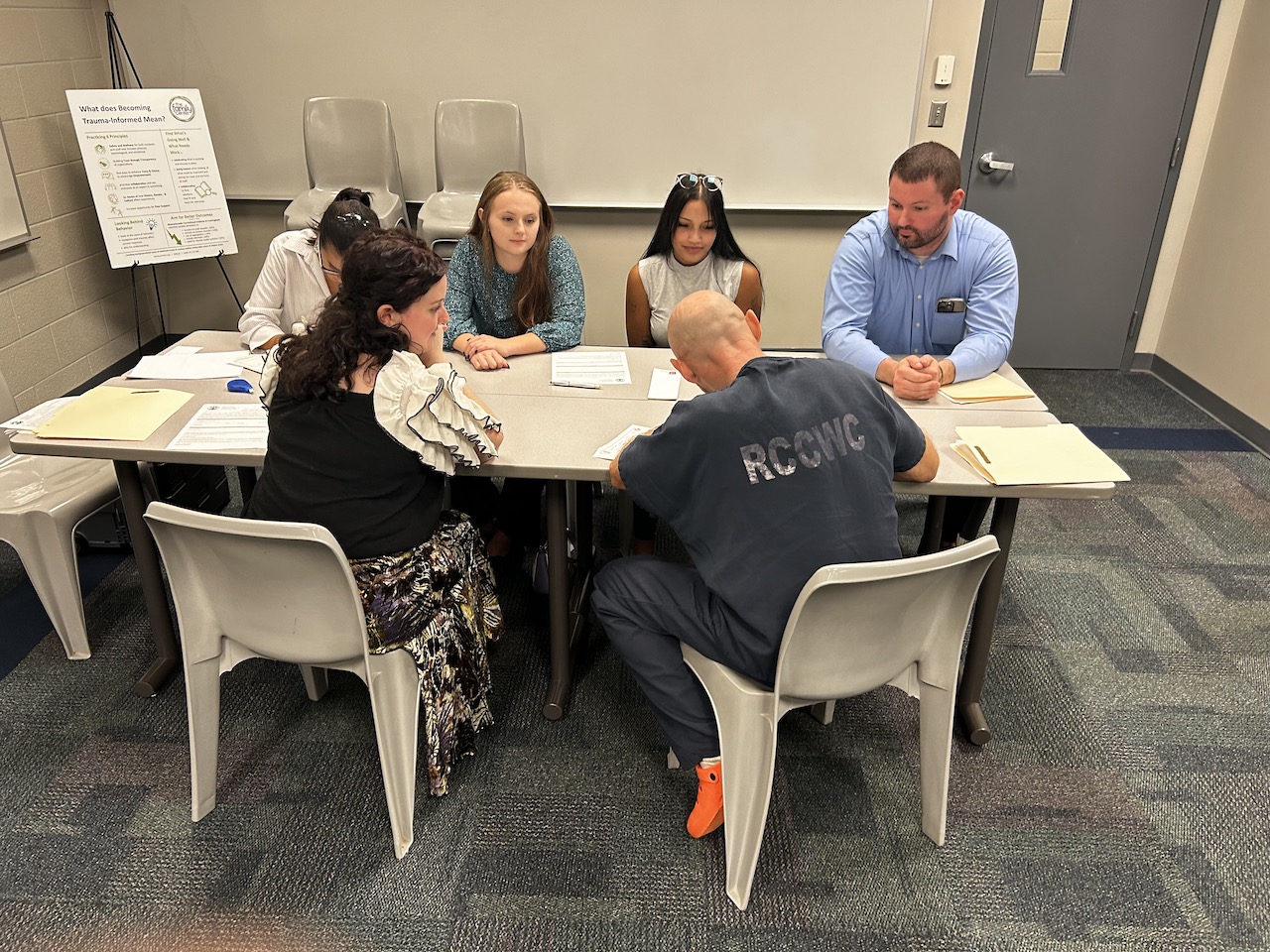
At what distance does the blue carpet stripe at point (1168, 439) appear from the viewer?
3.55 meters

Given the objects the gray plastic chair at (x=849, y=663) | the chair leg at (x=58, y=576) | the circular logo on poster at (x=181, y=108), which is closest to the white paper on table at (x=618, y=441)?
the gray plastic chair at (x=849, y=663)

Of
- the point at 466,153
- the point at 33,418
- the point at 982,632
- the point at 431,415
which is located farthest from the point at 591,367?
the point at 466,153

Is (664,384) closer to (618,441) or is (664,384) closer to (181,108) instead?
(618,441)

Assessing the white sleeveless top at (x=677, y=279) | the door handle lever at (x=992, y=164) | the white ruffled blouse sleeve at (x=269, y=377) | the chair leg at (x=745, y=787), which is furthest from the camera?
the door handle lever at (x=992, y=164)

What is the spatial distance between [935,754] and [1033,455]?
0.64 m

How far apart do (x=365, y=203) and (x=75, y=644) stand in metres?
1.38

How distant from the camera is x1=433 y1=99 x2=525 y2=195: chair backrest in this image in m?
3.86

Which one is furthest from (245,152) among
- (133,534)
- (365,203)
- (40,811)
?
(40,811)

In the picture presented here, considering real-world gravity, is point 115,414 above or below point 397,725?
above

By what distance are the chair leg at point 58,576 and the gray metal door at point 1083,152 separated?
380 cm

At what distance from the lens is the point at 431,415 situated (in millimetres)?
1674

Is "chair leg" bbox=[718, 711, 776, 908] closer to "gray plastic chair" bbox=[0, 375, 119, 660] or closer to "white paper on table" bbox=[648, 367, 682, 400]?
"white paper on table" bbox=[648, 367, 682, 400]

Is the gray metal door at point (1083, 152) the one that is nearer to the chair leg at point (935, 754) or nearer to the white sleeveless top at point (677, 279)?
the white sleeveless top at point (677, 279)

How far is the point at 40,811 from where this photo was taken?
72.4 inches
